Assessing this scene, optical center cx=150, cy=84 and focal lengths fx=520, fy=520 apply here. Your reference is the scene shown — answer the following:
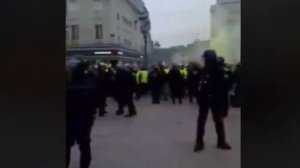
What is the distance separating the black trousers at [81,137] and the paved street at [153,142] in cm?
4

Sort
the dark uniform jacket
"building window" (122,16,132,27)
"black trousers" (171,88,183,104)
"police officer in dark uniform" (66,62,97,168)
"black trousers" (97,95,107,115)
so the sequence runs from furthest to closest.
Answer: "black trousers" (171,88,183,104)
the dark uniform jacket
"black trousers" (97,95,107,115)
"building window" (122,16,132,27)
"police officer in dark uniform" (66,62,97,168)

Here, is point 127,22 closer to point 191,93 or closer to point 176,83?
point 176,83

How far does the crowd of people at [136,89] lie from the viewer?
11.0 ft

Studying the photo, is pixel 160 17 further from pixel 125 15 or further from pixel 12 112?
pixel 12 112

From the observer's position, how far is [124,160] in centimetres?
389

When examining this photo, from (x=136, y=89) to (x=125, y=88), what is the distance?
131mm

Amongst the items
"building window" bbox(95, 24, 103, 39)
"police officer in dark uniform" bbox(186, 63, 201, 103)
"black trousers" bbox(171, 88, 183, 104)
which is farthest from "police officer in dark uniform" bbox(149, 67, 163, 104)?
"building window" bbox(95, 24, 103, 39)

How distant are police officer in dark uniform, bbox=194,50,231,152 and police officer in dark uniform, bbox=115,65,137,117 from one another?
1.70ft

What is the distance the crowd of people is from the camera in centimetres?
336

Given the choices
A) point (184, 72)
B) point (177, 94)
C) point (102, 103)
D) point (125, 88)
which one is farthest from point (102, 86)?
point (177, 94)

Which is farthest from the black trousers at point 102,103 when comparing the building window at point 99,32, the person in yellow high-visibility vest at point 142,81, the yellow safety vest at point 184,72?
the yellow safety vest at point 184,72

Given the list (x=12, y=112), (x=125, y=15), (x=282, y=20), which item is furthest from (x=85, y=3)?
(x=282, y=20)

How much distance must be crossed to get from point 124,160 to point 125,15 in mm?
1105

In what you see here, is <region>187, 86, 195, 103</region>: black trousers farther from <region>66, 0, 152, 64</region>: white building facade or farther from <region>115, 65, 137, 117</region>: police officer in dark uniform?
<region>66, 0, 152, 64</region>: white building facade
